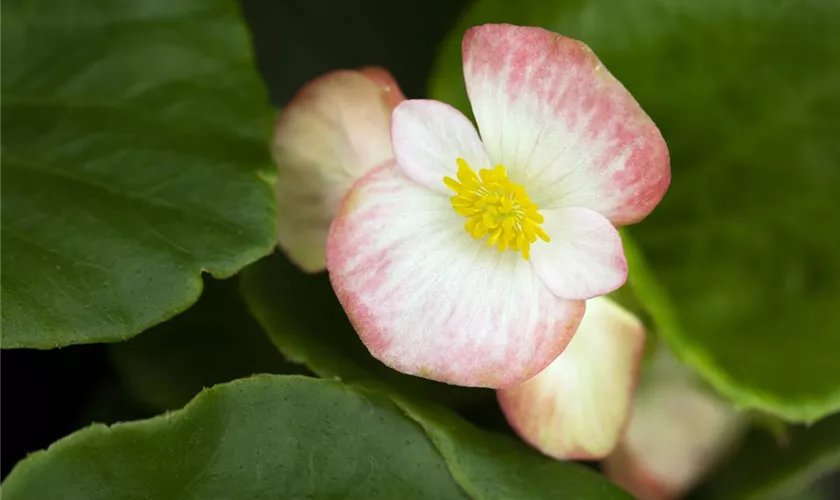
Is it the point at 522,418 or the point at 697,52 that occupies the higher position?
the point at 697,52

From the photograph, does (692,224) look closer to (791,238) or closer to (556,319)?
(791,238)

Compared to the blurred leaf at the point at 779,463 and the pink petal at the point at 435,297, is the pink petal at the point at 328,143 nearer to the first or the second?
the pink petal at the point at 435,297

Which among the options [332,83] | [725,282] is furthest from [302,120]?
[725,282]

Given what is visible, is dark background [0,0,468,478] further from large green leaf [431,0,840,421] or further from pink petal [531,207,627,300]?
pink petal [531,207,627,300]

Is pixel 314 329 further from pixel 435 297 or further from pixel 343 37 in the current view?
pixel 343 37

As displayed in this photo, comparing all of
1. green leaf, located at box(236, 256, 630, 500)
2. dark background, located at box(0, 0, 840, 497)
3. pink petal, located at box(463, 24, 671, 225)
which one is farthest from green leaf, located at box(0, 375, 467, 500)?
dark background, located at box(0, 0, 840, 497)
